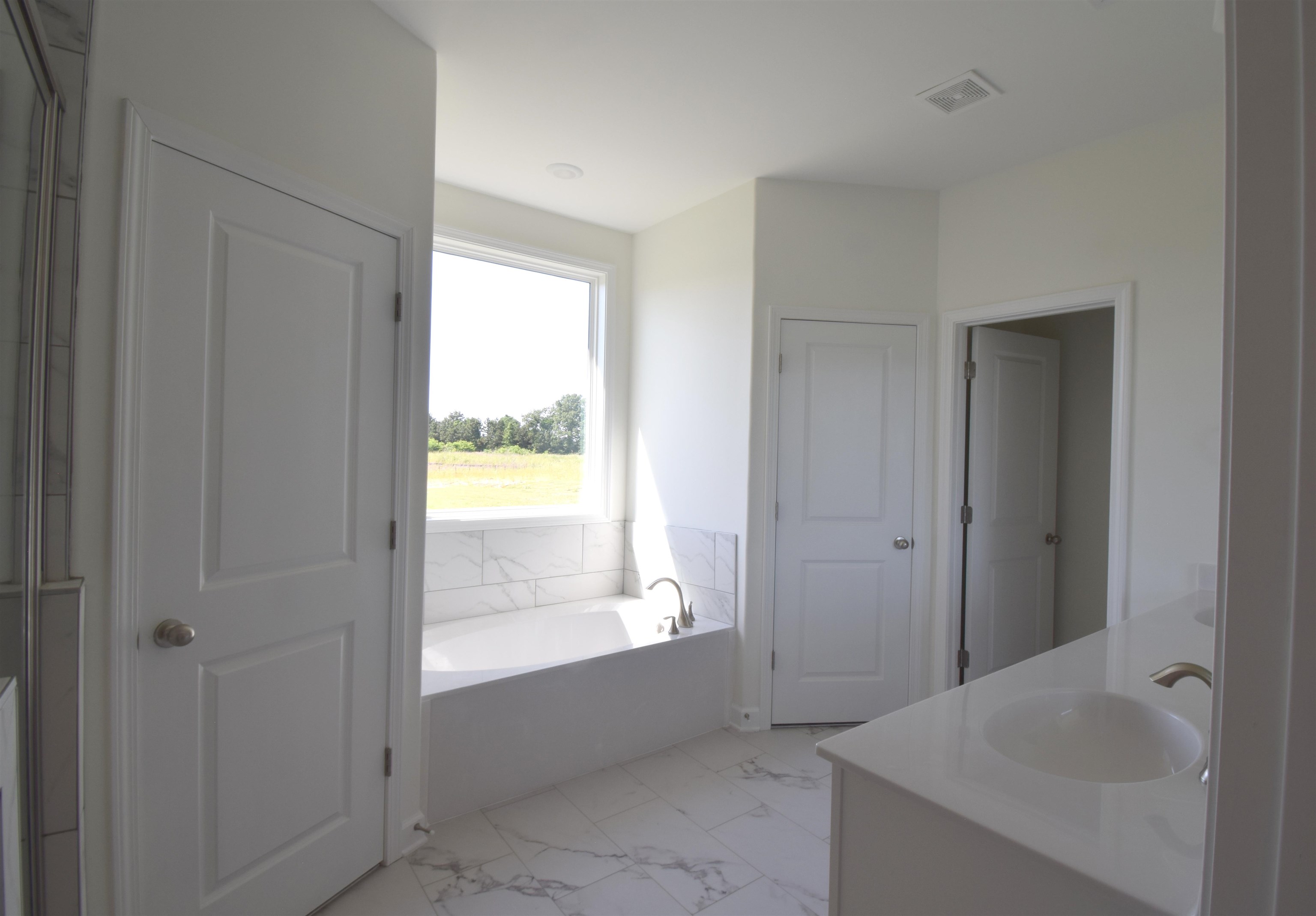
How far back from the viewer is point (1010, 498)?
3379 millimetres

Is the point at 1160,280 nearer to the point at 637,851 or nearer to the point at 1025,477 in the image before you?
the point at 1025,477

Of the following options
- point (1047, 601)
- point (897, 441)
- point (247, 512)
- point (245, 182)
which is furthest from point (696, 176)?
point (1047, 601)

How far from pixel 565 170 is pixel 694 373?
1152mm

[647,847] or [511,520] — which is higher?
[511,520]

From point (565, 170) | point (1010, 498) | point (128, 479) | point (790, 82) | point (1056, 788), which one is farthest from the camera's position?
point (1010, 498)

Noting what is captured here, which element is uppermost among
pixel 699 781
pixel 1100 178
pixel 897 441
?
pixel 1100 178

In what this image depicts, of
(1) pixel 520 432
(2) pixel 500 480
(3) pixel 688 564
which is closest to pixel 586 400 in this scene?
(1) pixel 520 432

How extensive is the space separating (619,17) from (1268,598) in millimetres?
2183

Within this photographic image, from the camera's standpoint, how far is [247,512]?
65.4 inches

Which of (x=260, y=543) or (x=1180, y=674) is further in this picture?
(x=260, y=543)

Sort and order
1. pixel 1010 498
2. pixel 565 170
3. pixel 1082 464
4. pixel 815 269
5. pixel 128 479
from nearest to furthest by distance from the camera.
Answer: pixel 128 479, pixel 565 170, pixel 815 269, pixel 1010 498, pixel 1082 464

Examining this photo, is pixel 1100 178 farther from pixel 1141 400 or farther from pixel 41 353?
pixel 41 353

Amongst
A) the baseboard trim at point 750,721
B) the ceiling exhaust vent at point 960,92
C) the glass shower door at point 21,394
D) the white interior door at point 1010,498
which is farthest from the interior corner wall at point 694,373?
the glass shower door at point 21,394

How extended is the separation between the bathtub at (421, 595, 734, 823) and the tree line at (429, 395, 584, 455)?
2.82ft
